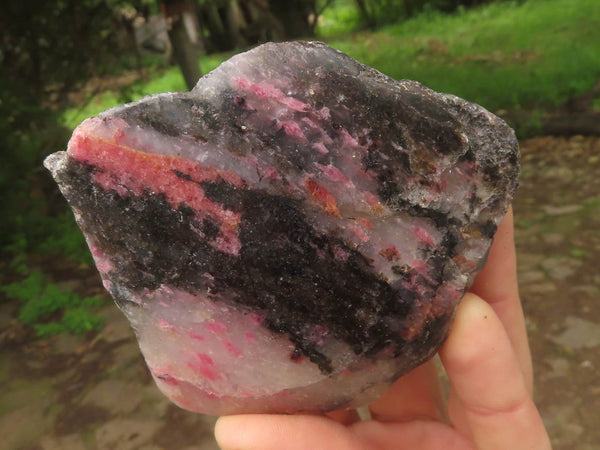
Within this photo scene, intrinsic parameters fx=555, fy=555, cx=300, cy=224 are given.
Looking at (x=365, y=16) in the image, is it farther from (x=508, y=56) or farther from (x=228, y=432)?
(x=228, y=432)

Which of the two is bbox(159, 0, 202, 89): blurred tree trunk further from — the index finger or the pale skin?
the pale skin

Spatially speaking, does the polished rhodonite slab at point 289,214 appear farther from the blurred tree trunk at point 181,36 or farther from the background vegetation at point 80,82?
the blurred tree trunk at point 181,36

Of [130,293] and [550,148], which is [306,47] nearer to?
[130,293]

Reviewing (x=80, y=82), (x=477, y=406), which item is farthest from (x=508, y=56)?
(x=477, y=406)

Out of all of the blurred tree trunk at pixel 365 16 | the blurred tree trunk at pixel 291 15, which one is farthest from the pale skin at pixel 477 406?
the blurred tree trunk at pixel 365 16

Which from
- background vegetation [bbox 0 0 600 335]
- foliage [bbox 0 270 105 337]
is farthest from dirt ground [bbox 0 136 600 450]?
background vegetation [bbox 0 0 600 335]

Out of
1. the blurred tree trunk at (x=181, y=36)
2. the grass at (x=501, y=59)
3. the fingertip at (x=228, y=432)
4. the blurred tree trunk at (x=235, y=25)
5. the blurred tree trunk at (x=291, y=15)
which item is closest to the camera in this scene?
the fingertip at (x=228, y=432)
